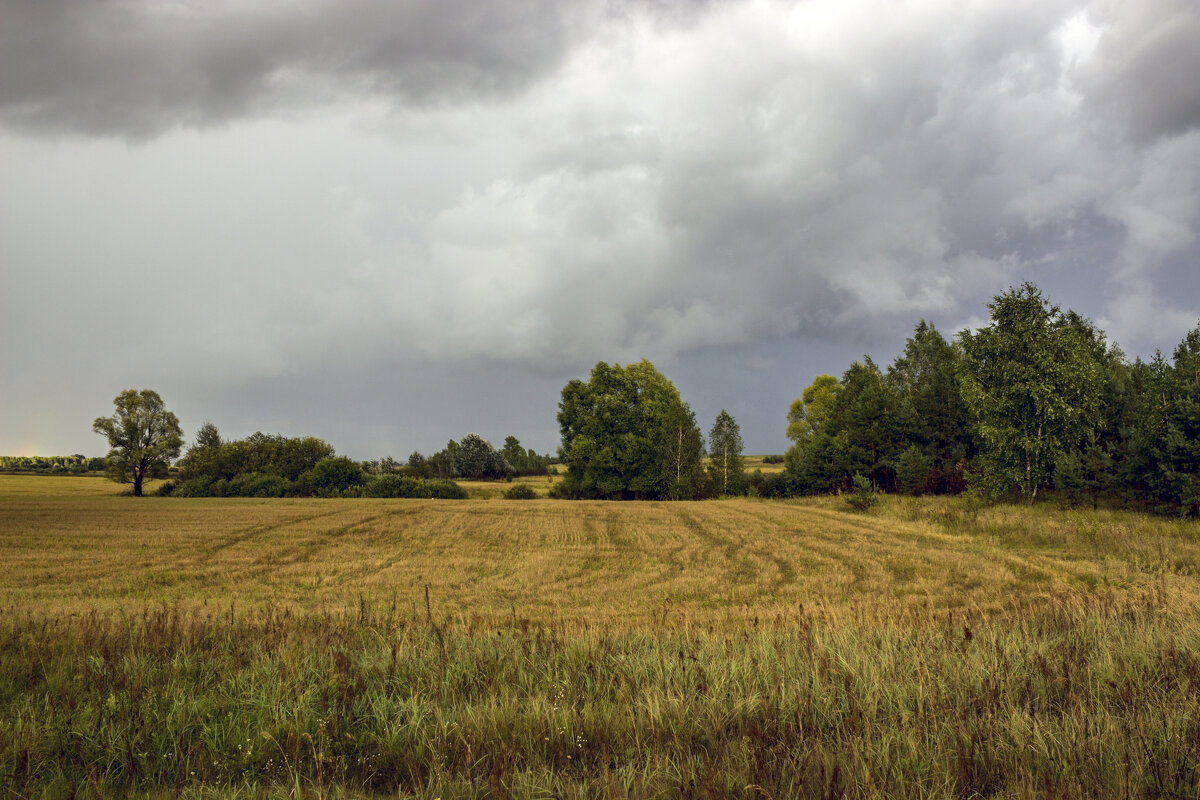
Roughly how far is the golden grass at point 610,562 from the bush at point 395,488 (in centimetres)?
2890

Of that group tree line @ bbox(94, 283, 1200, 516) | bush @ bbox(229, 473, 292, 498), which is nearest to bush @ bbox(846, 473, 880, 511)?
tree line @ bbox(94, 283, 1200, 516)

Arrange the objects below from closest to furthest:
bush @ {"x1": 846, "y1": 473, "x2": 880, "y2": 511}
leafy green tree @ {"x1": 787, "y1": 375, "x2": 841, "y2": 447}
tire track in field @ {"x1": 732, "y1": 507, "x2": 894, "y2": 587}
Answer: tire track in field @ {"x1": 732, "y1": 507, "x2": 894, "y2": 587} < bush @ {"x1": 846, "y1": 473, "x2": 880, "y2": 511} < leafy green tree @ {"x1": 787, "y1": 375, "x2": 841, "y2": 447}

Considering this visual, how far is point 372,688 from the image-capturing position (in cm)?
536

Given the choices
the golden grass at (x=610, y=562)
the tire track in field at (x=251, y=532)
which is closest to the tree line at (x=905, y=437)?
the golden grass at (x=610, y=562)

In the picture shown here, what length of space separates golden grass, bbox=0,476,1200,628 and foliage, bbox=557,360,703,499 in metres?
23.4

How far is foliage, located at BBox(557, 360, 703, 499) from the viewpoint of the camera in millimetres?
62781

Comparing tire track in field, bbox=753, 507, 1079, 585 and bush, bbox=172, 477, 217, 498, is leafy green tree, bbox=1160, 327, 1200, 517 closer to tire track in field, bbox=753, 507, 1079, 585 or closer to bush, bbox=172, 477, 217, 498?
tire track in field, bbox=753, 507, 1079, 585

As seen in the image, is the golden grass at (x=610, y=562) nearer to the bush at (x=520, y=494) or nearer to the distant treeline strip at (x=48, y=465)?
the bush at (x=520, y=494)

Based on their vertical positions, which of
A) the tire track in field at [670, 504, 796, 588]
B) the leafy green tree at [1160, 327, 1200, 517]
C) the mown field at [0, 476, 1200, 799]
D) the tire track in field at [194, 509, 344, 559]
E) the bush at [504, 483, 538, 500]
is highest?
the leafy green tree at [1160, 327, 1200, 517]

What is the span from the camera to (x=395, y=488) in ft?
228

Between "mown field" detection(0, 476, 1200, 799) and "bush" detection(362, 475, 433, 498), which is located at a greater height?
"mown field" detection(0, 476, 1200, 799)

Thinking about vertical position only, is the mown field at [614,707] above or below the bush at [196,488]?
above

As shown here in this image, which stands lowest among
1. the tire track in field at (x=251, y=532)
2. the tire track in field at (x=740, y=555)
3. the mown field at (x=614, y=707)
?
the tire track in field at (x=251, y=532)

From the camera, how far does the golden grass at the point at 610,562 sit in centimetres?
1442
